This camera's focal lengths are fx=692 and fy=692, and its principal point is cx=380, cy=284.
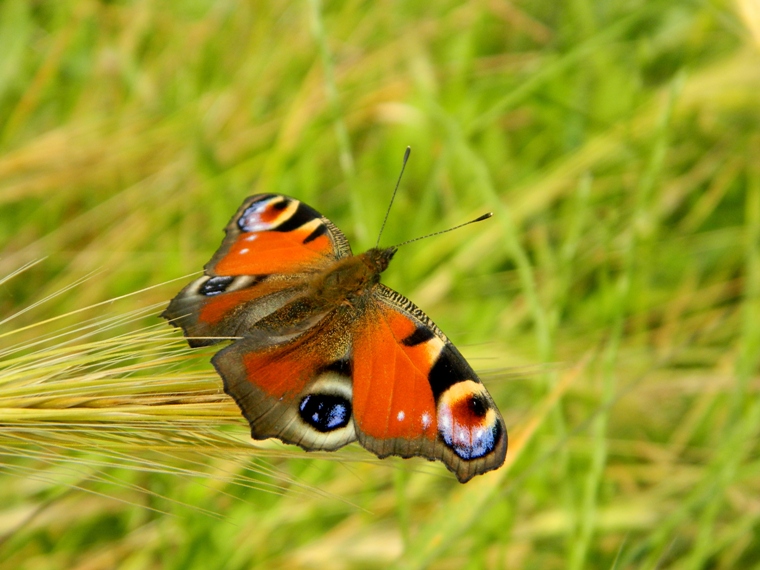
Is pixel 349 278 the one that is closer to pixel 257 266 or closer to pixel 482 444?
pixel 257 266

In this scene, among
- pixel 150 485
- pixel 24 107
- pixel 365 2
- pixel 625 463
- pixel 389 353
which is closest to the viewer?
pixel 389 353

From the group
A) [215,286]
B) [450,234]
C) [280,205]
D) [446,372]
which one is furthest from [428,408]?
[450,234]

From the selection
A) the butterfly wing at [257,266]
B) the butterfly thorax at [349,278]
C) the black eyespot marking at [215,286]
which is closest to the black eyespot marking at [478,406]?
the butterfly thorax at [349,278]

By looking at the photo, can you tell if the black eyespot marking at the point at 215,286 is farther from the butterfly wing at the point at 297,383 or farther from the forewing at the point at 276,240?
the butterfly wing at the point at 297,383

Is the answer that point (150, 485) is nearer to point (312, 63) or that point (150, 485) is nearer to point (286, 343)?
point (286, 343)

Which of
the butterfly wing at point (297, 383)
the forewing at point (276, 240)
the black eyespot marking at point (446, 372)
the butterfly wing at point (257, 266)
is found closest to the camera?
the butterfly wing at point (297, 383)

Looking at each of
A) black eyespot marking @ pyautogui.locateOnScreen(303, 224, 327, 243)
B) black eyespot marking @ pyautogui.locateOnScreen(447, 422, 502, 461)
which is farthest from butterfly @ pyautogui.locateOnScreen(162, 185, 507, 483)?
black eyespot marking @ pyautogui.locateOnScreen(303, 224, 327, 243)

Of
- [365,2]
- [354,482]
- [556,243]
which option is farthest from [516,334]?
[365,2]
